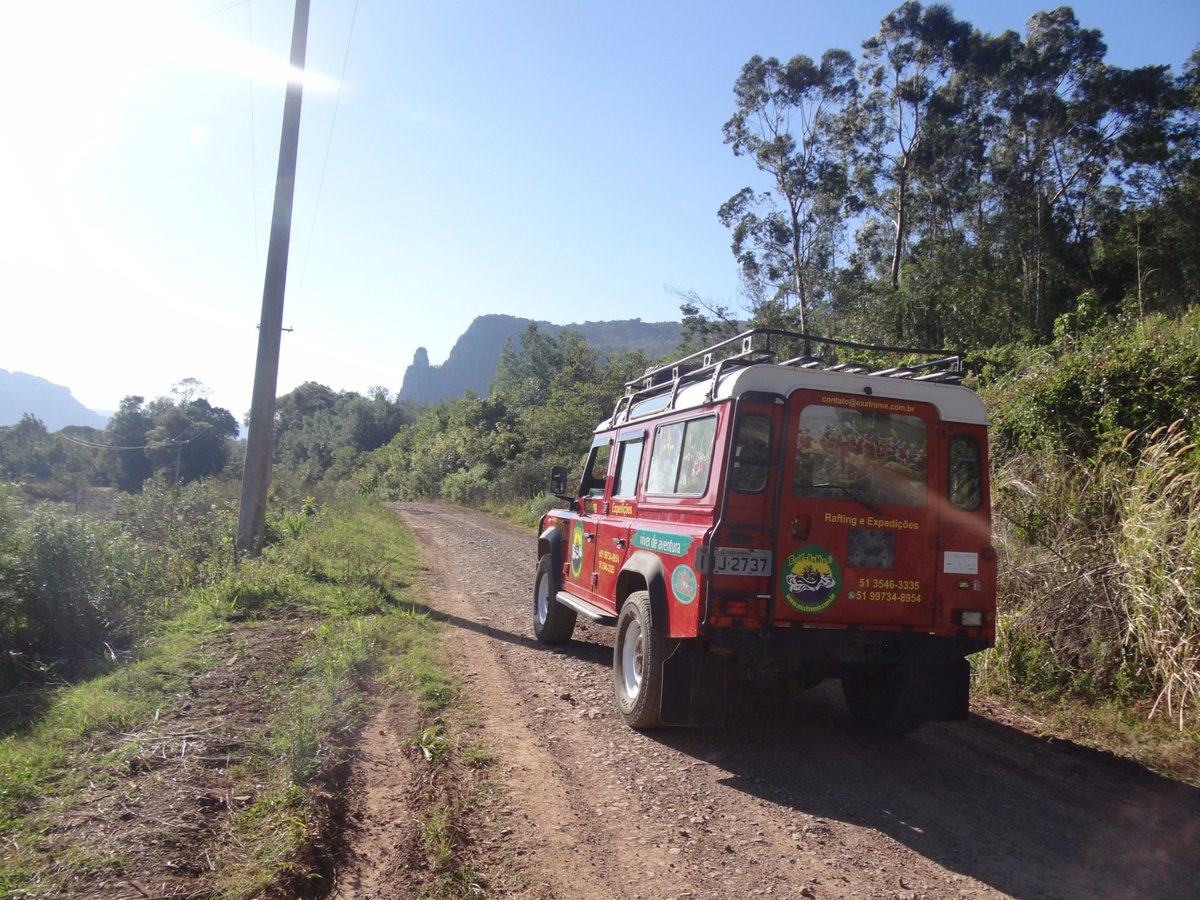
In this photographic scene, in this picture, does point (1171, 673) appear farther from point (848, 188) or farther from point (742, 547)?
point (848, 188)

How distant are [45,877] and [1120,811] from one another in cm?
534

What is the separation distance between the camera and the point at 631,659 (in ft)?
19.9

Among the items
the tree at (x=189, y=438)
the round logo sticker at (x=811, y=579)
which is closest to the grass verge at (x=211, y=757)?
the round logo sticker at (x=811, y=579)

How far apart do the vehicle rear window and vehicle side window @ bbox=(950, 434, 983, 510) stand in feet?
0.73

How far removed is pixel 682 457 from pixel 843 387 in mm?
1254

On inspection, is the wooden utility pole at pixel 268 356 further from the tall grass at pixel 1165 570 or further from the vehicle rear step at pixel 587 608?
the tall grass at pixel 1165 570

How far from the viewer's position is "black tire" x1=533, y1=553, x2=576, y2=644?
27.8ft

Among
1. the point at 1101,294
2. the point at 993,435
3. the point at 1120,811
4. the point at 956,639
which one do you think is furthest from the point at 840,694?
the point at 1101,294

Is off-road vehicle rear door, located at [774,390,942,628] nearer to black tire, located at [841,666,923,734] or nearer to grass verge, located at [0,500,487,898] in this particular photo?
black tire, located at [841,666,923,734]

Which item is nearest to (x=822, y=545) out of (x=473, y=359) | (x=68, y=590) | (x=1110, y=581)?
(x=1110, y=581)

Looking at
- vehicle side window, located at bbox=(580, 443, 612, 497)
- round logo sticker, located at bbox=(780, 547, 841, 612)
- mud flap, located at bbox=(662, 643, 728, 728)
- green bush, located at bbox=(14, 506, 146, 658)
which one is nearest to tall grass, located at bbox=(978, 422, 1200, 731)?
round logo sticker, located at bbox=(780, 547, 841, 612)

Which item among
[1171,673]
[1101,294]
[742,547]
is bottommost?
[1171,673]

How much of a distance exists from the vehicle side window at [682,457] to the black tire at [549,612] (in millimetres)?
2399

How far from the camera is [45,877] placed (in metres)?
3.45
